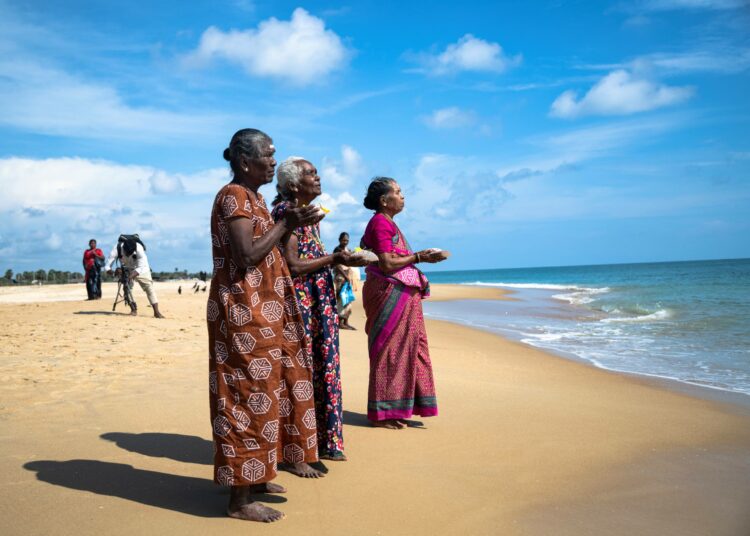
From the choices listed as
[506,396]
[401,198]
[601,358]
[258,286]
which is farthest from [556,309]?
[258,286]

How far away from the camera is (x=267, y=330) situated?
11.4 ft

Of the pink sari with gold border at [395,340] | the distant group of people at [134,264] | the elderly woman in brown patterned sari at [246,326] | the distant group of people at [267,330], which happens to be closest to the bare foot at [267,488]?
the distant group of people at [267,330]

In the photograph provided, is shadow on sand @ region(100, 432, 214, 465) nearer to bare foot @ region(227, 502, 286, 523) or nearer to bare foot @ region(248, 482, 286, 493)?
bare foot @ region(248, 482, 286, 493)

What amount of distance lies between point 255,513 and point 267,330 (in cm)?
98

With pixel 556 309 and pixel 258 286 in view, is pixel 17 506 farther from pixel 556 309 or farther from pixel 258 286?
pixel 556 309

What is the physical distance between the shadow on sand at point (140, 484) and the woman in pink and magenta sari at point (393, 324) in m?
1.91

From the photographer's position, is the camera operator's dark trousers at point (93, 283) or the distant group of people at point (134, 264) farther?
the camera operator's dark trousers at point (93, 283)

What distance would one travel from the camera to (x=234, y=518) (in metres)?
Answer: 3.47

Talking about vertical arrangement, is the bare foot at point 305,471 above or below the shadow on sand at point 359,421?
above

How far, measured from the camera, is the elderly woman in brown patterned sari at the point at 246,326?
339cm

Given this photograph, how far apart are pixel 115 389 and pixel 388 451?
341 cm

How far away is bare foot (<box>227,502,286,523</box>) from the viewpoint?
11.2 feet

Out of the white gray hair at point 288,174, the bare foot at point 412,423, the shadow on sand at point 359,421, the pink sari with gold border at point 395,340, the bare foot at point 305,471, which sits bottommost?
the shadow on sand at point 359,421

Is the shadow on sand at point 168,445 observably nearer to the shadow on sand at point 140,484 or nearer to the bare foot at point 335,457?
the shadow on sand at point 140,484
